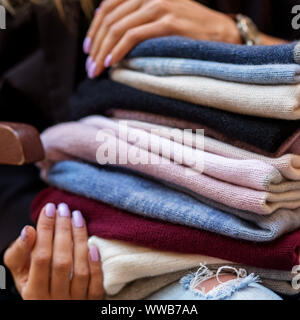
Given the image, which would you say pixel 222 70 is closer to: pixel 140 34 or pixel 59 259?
pixel 140 34

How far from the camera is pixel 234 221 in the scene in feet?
1.33

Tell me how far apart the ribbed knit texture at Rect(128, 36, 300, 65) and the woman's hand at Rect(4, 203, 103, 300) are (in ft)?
0.69

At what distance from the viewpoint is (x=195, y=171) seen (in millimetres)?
426

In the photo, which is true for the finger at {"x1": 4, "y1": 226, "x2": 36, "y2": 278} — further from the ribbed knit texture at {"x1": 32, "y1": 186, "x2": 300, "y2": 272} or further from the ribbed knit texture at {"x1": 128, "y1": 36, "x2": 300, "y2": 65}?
the ribbed knit texture at {"x1": 128, "y1": 36, "x2": 300, "y2": 65}

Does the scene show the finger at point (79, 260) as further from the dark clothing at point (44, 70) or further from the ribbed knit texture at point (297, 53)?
the ribbed knit texture at point (297, 53)

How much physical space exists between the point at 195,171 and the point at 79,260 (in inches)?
6.3

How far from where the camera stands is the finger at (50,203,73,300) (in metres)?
0.45

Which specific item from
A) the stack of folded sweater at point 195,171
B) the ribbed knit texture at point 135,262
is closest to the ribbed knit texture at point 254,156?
the stack of folded sweater at point 195,171

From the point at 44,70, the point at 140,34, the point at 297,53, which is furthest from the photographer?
the point at 44,70

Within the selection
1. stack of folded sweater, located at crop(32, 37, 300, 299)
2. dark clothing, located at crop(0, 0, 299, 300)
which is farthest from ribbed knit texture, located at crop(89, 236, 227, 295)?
dark clothing, located at crop(0, 0, 299, 300)

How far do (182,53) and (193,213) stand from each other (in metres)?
0.18

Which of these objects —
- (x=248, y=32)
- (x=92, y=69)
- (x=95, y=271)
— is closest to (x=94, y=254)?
(x=95, y=271)
